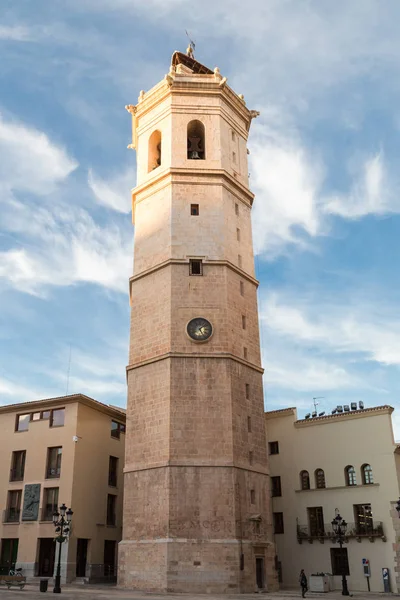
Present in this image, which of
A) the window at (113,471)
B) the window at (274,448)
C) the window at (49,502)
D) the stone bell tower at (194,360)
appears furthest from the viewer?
the window at (274,448)

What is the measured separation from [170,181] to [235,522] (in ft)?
63.1

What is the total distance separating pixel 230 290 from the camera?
1305 inches

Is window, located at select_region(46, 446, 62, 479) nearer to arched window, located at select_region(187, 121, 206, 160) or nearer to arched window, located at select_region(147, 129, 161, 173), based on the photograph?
arched window, located at select_region(147, 129, 161, 173)

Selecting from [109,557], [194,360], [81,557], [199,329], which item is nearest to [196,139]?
[199,329]

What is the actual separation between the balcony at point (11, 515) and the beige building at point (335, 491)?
49.5ft

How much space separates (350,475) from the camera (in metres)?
34.5

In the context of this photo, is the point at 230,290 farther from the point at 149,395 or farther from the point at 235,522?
the point at 235,522

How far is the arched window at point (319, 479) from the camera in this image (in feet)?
116

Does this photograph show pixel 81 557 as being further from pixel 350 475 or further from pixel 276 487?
pixel 350 475

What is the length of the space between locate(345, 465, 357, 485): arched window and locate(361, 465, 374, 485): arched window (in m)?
0.53

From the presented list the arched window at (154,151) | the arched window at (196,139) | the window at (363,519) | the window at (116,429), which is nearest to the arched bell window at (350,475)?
the window at (363,519)

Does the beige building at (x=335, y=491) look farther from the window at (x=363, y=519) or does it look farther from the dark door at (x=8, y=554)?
the dark door at (x=8, y=554)

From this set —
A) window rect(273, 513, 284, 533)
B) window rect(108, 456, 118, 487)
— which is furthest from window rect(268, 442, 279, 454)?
window rect(108, 456, 118, 487)

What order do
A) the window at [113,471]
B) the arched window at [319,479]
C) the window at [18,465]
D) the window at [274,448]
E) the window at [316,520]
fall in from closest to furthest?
the window at [316,520], the window at [18,465], the arched window at [319,479], the window at [113,471], the window at [274,448]
